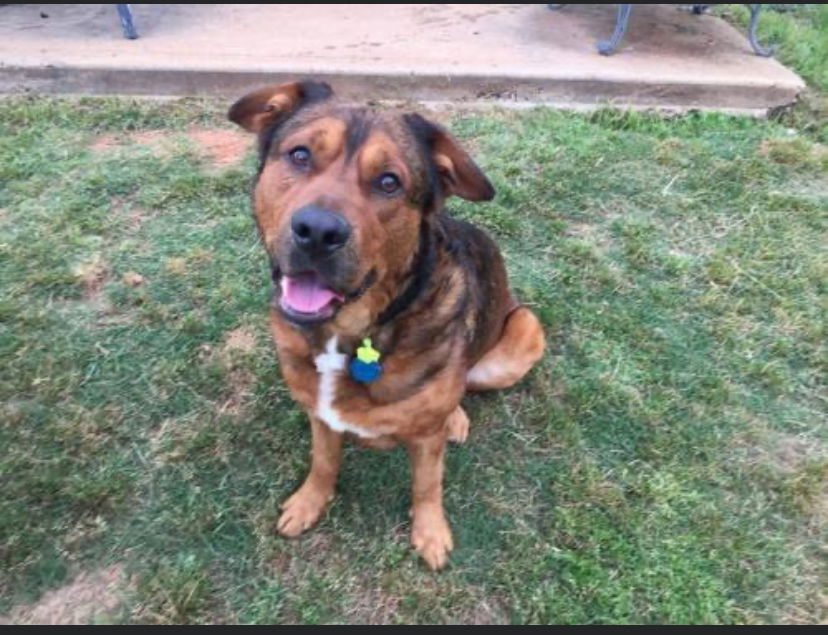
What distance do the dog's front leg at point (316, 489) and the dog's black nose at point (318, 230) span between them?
1048 mm

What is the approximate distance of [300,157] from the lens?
245cm

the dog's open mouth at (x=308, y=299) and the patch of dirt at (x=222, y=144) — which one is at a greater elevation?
the dog's open mouth at (x=308, y=299)

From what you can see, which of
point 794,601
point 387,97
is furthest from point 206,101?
point 794,601

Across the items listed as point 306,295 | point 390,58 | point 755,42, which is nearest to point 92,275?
point 306,295

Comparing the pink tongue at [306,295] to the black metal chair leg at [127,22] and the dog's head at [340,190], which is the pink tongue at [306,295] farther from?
the black metal chair leg at [127,22]

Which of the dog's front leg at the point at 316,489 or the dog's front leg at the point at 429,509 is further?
the dog's front leg at the point at 316,489

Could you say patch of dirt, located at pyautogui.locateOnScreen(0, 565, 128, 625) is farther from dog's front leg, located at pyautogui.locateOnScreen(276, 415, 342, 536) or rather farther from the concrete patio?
the concrete patio

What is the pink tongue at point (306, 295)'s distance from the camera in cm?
236

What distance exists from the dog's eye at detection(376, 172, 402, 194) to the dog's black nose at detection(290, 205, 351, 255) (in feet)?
0.88

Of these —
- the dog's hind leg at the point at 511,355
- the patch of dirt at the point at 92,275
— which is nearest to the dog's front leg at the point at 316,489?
the dog's hind leg at the point at 511,355

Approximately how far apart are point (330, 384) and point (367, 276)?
539 millimetres

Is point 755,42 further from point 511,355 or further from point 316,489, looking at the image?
point 316,489

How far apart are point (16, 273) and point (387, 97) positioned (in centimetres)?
339

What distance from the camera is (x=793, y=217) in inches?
200
